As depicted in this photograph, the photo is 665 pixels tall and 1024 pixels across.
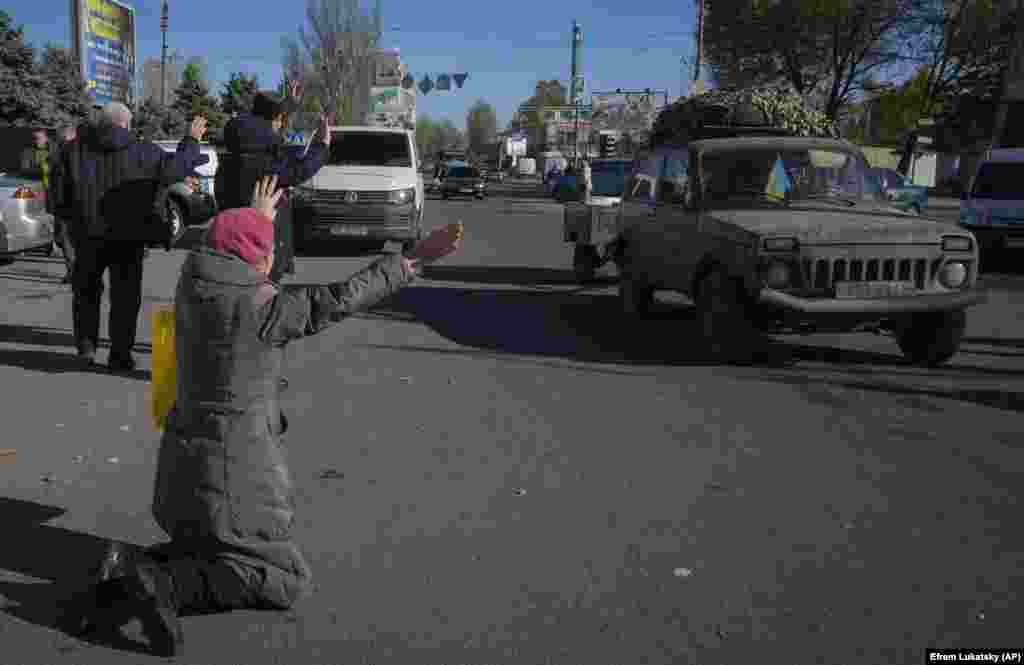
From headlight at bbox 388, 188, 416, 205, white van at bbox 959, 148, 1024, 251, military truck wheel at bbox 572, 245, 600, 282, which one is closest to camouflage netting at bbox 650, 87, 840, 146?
military truck wheel at bbox 572, 245, 600, 282

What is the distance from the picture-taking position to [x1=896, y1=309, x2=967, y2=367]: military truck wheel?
8.48 m

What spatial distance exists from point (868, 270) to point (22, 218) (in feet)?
38.1

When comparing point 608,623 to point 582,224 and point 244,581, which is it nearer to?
point 244,581

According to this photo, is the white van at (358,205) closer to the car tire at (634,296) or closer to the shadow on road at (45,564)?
the car tire at (634,296)

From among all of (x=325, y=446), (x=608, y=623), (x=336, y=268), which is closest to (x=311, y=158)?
(x=325, y=446)

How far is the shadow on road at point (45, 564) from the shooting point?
380 cm

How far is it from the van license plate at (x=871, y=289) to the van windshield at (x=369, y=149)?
455 inches

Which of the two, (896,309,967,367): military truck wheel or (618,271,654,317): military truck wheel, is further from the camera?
(618,271,654,317): military truck wheel

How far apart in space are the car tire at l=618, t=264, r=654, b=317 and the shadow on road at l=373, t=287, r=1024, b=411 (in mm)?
142

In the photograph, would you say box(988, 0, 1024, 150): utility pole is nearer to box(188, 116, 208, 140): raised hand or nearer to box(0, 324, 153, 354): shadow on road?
box(0, 324, 153, 354): shadow on road

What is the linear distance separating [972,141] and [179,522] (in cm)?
5762

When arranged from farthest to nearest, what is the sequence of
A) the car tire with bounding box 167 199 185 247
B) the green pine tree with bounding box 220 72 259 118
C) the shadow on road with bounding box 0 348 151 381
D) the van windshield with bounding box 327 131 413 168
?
the green pine tree with bounding box 220 72 259 118, the car tire with bounding box 167 199 185 247, the van windshield with bounding box 327 131 413 168, the shadow on road with bounding box 0 348 151 381

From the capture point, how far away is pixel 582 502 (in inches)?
203

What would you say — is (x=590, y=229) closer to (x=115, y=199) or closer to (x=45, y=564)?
(x=115, y=199)
